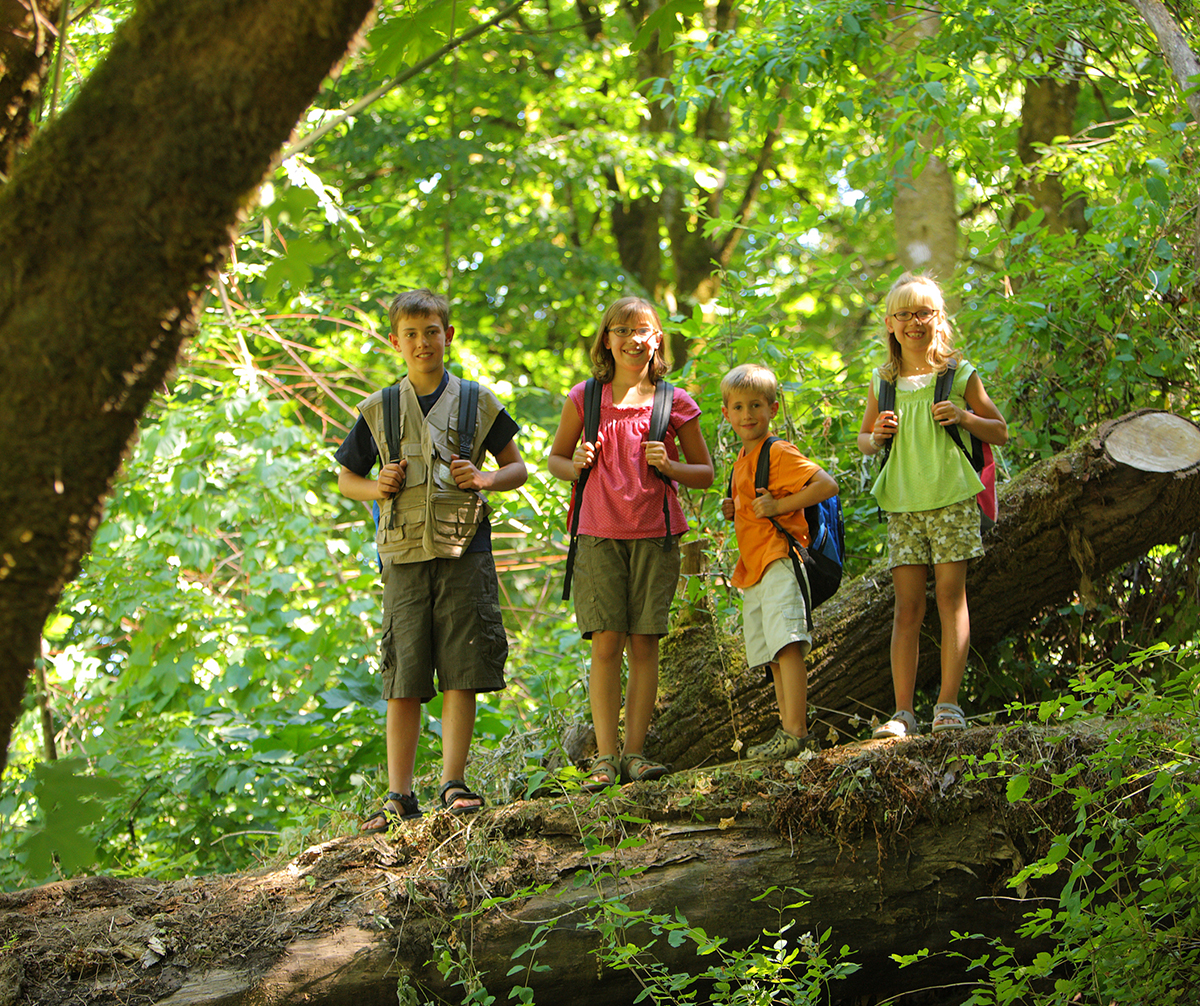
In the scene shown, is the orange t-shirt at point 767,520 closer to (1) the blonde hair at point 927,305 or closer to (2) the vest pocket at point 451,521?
(1) the blonde hair at point 927,305

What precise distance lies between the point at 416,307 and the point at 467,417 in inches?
18.9

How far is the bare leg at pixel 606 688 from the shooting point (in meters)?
3.86

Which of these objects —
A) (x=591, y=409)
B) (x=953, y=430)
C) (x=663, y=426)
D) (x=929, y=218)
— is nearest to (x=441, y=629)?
(x=591, y=409)

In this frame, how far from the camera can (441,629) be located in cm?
386

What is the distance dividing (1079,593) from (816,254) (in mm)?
2609

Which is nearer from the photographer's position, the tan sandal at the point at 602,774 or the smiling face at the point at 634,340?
the tan sandal at the point at 602,774

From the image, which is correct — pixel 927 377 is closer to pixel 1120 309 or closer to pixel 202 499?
pixel 1120 309

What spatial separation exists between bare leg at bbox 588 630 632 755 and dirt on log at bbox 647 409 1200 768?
49 cm

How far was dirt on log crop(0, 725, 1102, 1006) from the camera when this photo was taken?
301cm

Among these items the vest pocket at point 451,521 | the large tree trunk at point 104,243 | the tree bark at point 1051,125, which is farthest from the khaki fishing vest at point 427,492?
the tree bark at point 1051,125

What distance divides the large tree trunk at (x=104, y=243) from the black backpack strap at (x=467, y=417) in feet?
8.90

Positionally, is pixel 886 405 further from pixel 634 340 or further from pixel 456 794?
pixel 456 794

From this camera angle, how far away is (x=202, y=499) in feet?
20.9

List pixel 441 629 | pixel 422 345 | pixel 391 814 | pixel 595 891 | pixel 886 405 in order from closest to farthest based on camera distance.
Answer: pixel 595 891, pixel 391 814, pixel 441 629, pixel 422 345, pixel 886 405
